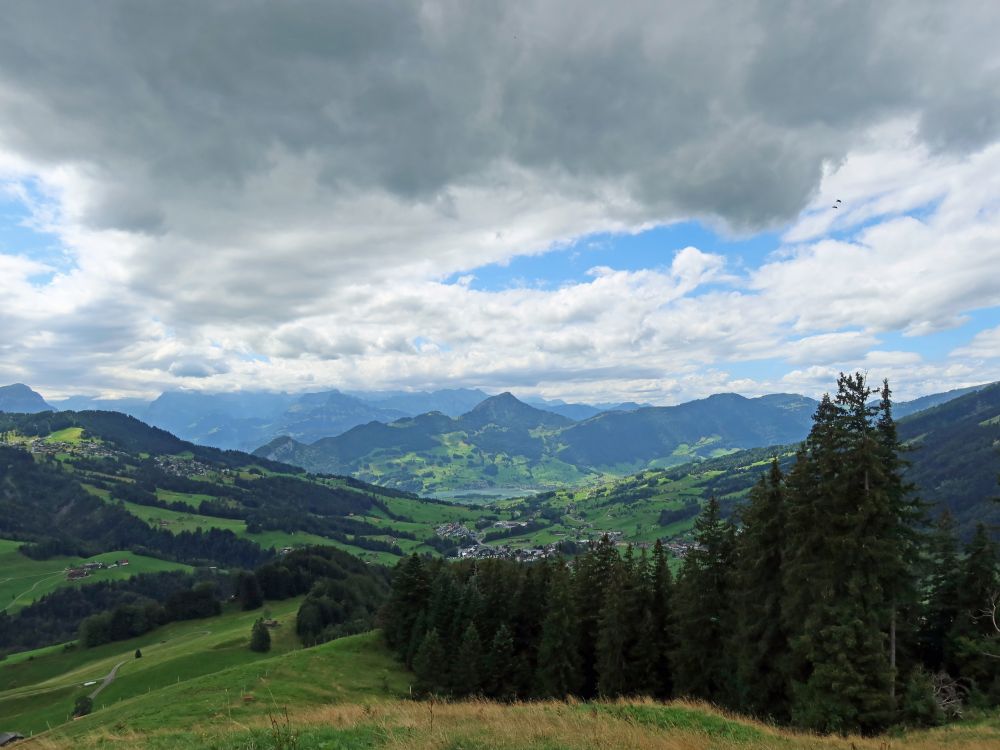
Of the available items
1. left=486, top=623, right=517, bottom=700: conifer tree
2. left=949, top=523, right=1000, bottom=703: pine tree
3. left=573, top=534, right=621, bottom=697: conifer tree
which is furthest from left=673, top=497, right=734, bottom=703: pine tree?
left=486, top=623, right=517, bottom=700: conifer tree

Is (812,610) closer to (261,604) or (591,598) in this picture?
(591,598)

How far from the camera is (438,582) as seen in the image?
67188mm

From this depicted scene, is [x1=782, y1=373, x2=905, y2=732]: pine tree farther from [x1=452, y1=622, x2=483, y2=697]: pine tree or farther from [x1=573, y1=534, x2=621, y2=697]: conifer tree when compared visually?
[x1=452, y1=622, x2=483, y2=697]: pine tree

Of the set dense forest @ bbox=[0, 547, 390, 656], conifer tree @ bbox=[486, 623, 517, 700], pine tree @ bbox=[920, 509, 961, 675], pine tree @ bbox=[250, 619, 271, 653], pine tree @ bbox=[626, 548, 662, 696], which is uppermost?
pine tree @ bbox=[920, 509, 961, 675]

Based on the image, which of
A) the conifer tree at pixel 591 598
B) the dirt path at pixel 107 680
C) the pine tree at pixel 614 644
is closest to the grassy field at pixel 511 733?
the pine tree at pixel 614 644

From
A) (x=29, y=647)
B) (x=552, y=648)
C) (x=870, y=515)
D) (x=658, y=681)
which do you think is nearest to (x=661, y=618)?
(x=658, y=681)

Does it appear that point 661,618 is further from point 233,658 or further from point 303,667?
point 233,658

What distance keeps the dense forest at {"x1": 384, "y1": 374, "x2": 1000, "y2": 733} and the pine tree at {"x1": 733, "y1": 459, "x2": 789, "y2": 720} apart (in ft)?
0.34

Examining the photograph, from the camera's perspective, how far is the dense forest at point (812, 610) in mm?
27156

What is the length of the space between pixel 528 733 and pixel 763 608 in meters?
25.3

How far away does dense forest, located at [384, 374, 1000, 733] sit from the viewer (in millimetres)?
27156

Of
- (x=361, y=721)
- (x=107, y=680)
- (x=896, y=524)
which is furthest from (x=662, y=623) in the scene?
(x=107, y=680)

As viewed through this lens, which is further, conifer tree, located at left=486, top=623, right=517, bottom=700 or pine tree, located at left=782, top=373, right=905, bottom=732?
conifer tree, located at left=486, top=623, right=517, bottom=700

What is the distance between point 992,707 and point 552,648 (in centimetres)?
3193
